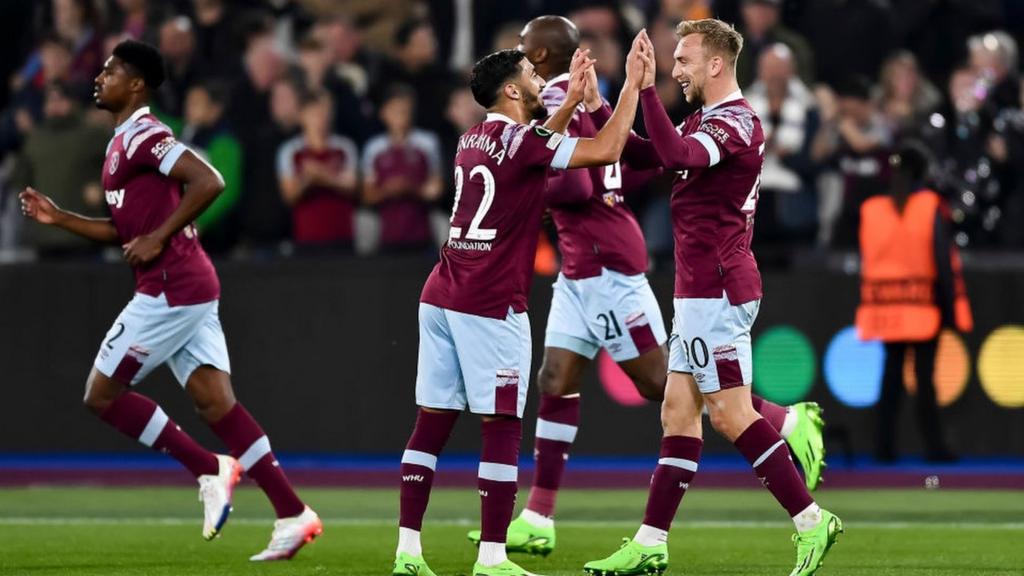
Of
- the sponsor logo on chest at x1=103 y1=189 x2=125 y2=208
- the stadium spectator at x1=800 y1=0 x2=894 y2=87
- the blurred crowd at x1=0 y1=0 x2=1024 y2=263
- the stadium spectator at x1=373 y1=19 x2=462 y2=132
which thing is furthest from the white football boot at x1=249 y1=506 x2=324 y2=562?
the stadium spectator at x1=800 y1=0 x2=894 y2=87

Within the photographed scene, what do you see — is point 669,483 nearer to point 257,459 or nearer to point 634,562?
A: point 634,562

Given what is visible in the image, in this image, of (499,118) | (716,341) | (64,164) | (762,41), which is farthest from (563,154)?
(64,164)

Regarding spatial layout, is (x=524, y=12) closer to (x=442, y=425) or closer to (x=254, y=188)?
(x=254, y=188)

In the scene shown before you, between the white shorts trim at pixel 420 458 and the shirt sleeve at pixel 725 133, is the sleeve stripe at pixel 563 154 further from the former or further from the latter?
the white shorts trim at pixel 420 458

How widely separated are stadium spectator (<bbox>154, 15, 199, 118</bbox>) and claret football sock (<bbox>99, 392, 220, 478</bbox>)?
22.2ft

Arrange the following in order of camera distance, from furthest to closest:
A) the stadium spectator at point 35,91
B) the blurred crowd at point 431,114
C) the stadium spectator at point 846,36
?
the stadium spectator at point 35,91 < the stadium spectator at point 846,36 < the blurred crowd at point 431,114

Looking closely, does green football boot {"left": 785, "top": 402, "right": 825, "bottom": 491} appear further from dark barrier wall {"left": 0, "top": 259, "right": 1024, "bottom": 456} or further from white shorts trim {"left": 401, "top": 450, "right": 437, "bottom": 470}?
dark barrier wall {"left": 0, "top": 259, "right": 1024, "bottom": 456}

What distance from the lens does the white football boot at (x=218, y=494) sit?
995 cm

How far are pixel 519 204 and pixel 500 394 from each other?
872mm

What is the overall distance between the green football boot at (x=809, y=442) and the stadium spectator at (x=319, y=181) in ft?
22.3

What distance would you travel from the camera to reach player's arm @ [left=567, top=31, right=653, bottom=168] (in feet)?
27.3

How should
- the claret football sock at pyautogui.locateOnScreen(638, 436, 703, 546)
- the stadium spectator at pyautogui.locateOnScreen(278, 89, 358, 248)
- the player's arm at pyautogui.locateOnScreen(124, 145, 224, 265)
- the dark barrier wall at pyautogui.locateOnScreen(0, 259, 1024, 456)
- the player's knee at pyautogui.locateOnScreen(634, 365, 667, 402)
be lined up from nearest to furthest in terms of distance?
the claret football sock at pyautogui.locateOnScreen(638, 436, 703, 546) < the player's arm at pyautogui.locateOnScreen(124, 145, 224, 265) < the player's knee at pyautogui.locateOnScreen(634, 365, 667, 402) < the dark barrier wall at pyautogui.locateOnScreen(0, 259, 1024, 456) < the stadium spectator at pyautogui.locateOnScreen(278, 89, 358, 248)

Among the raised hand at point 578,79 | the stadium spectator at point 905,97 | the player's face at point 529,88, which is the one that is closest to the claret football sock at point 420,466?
the player's face at point 529,88

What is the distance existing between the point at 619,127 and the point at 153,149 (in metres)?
2.85
